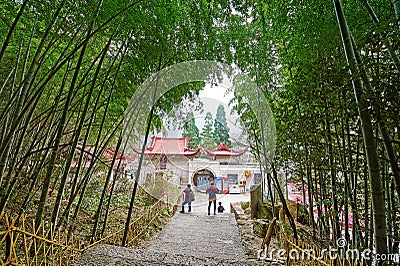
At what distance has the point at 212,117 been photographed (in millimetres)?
3627

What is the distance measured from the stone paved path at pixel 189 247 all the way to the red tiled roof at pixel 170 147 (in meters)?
1.16

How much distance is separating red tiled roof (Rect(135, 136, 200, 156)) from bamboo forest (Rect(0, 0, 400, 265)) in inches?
4.6

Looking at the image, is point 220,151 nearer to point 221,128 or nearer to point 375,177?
point 221,128

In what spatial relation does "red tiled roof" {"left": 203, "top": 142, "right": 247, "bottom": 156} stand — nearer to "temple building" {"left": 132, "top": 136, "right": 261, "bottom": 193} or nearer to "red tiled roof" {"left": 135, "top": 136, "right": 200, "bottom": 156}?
"temple building" {"left": 132, "top": 136, "right": 261, "bottom": 193}

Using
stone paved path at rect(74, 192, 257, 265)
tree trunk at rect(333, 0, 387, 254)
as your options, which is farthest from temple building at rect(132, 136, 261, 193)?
tree trunk at rect(333, 0, 387, 254)

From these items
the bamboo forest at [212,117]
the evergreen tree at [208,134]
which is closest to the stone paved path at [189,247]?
the bamboo forest at [212,117]

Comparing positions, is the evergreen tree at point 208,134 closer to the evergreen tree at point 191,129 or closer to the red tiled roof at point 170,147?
the evergreen tree at point 191,129

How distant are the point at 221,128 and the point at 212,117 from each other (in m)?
0.44

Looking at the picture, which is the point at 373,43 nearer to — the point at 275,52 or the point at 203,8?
the point at 203,8

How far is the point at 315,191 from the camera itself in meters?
2.64

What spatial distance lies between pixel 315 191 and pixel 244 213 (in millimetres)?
3623

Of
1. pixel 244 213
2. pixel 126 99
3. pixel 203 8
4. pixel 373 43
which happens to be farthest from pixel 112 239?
pixel 244 213

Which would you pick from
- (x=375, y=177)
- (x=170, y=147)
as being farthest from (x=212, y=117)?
(x=375, y=177)

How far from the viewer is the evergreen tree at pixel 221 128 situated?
11.7 ft
